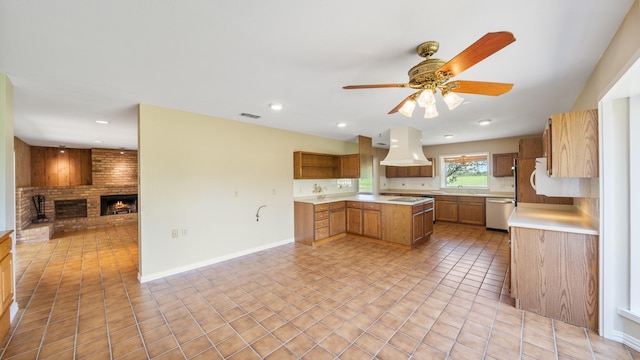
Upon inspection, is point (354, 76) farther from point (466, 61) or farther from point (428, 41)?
point (466, 61)

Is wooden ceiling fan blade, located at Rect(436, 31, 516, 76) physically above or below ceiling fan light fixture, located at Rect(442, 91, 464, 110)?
above

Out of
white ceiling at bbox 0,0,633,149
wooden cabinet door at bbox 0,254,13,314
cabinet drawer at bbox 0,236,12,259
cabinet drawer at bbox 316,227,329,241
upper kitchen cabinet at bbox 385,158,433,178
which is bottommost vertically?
cabinet drawer at bbox 316,227,329,241

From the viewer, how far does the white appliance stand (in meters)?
2.53

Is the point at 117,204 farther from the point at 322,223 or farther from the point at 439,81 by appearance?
the point at 439,81

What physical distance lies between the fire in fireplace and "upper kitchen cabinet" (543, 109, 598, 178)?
9.39 meters

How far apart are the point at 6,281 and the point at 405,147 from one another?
16.8ft

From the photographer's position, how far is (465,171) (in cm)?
692

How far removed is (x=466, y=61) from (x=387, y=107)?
1981mm

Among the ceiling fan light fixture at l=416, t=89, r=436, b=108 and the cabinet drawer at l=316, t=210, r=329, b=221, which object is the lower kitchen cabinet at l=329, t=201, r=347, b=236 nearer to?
the cabinet drawer at l=316, t=210, r=329, b=221

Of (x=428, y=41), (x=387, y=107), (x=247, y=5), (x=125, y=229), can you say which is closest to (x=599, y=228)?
(x=428, y=41)

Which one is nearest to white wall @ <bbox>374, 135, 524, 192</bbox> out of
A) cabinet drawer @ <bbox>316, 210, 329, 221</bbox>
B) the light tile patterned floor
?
the light tile patterned floor

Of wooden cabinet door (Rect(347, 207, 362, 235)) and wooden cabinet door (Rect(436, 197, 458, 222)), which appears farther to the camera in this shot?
wooden cabinet door (Rect(436, 197, 458, 222))

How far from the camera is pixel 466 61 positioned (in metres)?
1.42

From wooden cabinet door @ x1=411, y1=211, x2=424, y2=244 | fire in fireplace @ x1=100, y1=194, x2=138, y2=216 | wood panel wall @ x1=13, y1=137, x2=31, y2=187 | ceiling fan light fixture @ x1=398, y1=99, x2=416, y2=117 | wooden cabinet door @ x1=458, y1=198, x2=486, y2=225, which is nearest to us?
ceiling fan light fixture @ x1=398, y1=99, x2=416, y2=117
